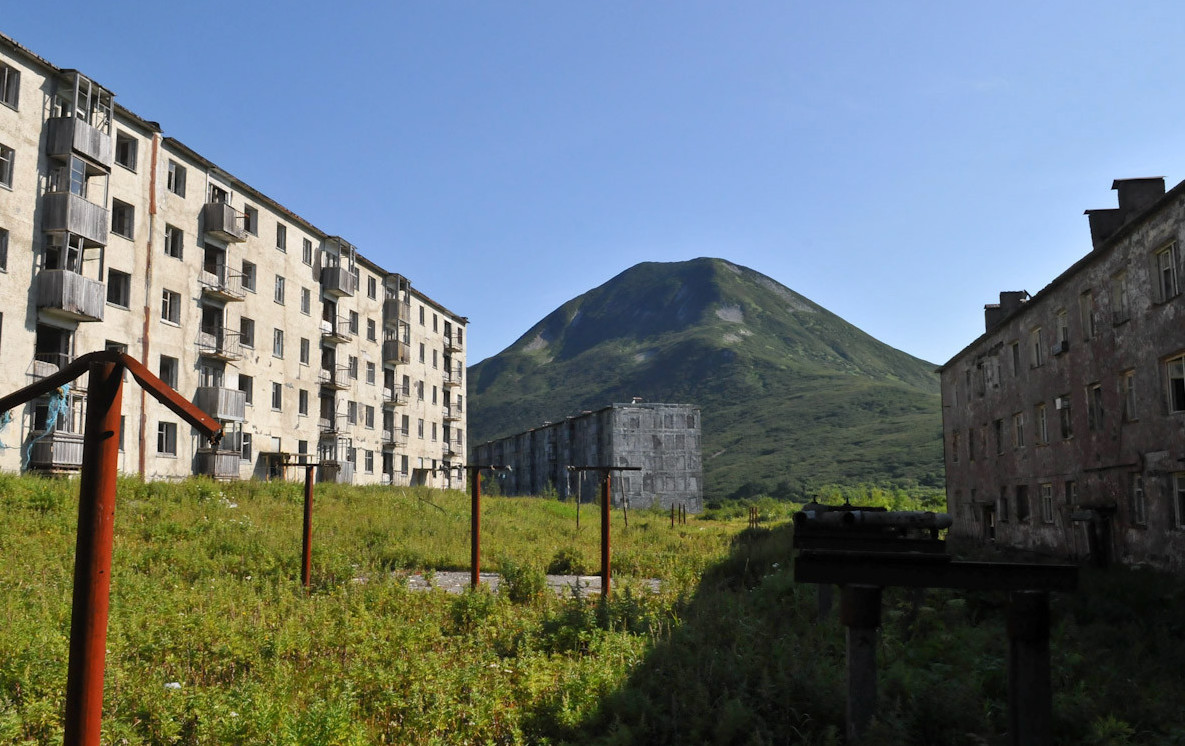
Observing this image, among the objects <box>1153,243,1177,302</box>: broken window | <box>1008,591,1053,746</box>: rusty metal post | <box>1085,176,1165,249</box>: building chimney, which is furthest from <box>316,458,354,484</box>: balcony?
<box>1008,591,1053,746</box>: rusty metal post

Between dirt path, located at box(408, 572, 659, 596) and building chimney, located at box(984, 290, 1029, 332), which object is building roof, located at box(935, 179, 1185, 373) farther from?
dirt path, located at box(408, 572, 659, 596)

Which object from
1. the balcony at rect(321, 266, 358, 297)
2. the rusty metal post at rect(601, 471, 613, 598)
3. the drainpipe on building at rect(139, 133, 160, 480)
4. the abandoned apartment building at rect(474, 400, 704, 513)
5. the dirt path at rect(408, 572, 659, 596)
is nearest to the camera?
the rusty metal post at rect(601, 471, 613, 598)

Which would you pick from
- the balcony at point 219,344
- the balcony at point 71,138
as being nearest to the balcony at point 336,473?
the balcony at point 219,344

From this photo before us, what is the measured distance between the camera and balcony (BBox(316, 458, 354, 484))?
154 ft

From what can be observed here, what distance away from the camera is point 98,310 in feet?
98.3

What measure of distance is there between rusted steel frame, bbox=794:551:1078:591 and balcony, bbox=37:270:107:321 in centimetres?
2958

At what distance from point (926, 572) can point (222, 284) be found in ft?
123

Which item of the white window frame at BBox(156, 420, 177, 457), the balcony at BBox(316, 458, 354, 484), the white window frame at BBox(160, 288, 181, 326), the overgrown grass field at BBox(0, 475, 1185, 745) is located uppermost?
the white window frame at BBox(160, 288, 181, 326)

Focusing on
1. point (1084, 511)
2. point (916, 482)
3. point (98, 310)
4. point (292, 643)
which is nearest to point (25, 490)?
point (98, 310)

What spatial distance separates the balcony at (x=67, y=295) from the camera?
28312mm

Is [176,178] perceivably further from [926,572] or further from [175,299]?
[926,572]

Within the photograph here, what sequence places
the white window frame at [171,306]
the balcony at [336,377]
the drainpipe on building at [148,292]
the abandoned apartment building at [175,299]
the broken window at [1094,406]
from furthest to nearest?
the balcony at [336,377] → the white window frame at [171,306] → the drainpipe on building at [148,292] → the abandoned apartment building at [175,299] → the broken window at [1094,406]

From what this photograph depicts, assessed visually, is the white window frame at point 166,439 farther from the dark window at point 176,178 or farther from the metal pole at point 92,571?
the metal pole at point 92,571

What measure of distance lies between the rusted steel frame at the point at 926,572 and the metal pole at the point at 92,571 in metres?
4.38
